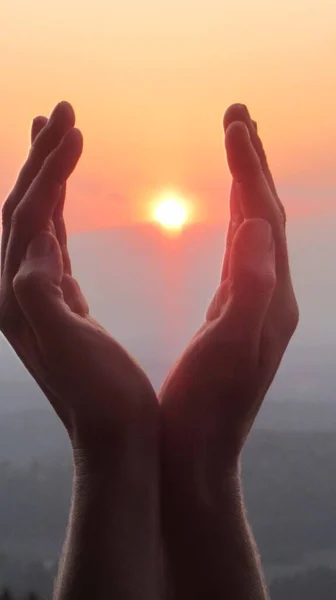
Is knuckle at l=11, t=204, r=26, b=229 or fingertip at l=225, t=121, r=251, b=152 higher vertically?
fingertip at l=225, t=121, r=251, b=152

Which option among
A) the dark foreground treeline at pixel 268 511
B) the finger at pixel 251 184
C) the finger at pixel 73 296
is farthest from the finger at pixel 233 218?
the dark foreground treeline at pixel 268 511

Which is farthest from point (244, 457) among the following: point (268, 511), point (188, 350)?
point (188, 350)

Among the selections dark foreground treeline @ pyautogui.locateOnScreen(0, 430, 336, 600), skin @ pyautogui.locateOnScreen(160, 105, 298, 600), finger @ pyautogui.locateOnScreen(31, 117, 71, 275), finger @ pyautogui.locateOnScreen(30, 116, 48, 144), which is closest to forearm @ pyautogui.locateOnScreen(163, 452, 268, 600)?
skin @ pyautogui.locateOnScreen(160, 105, 298, 600)

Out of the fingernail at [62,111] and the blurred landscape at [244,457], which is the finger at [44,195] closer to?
the fingernail at [62,111]

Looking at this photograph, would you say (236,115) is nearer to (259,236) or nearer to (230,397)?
(259,236)

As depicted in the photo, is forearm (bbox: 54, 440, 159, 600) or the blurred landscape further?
the blurred landscape

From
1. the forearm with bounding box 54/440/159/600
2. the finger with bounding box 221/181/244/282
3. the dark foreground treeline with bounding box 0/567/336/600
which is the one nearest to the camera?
the forearm with bounding box 54/440/159/600

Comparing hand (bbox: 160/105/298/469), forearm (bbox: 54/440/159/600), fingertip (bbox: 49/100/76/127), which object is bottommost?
forearm (bbox: 54/440/159/600)

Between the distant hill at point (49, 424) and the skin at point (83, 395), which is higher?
the distant hill at point (49, 424)

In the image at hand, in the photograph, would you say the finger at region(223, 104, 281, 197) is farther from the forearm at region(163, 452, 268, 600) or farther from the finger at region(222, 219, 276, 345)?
the forearm at region(163, 452, 268, 600)

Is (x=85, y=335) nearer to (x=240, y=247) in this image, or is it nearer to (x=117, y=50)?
(x=240, y=247)
